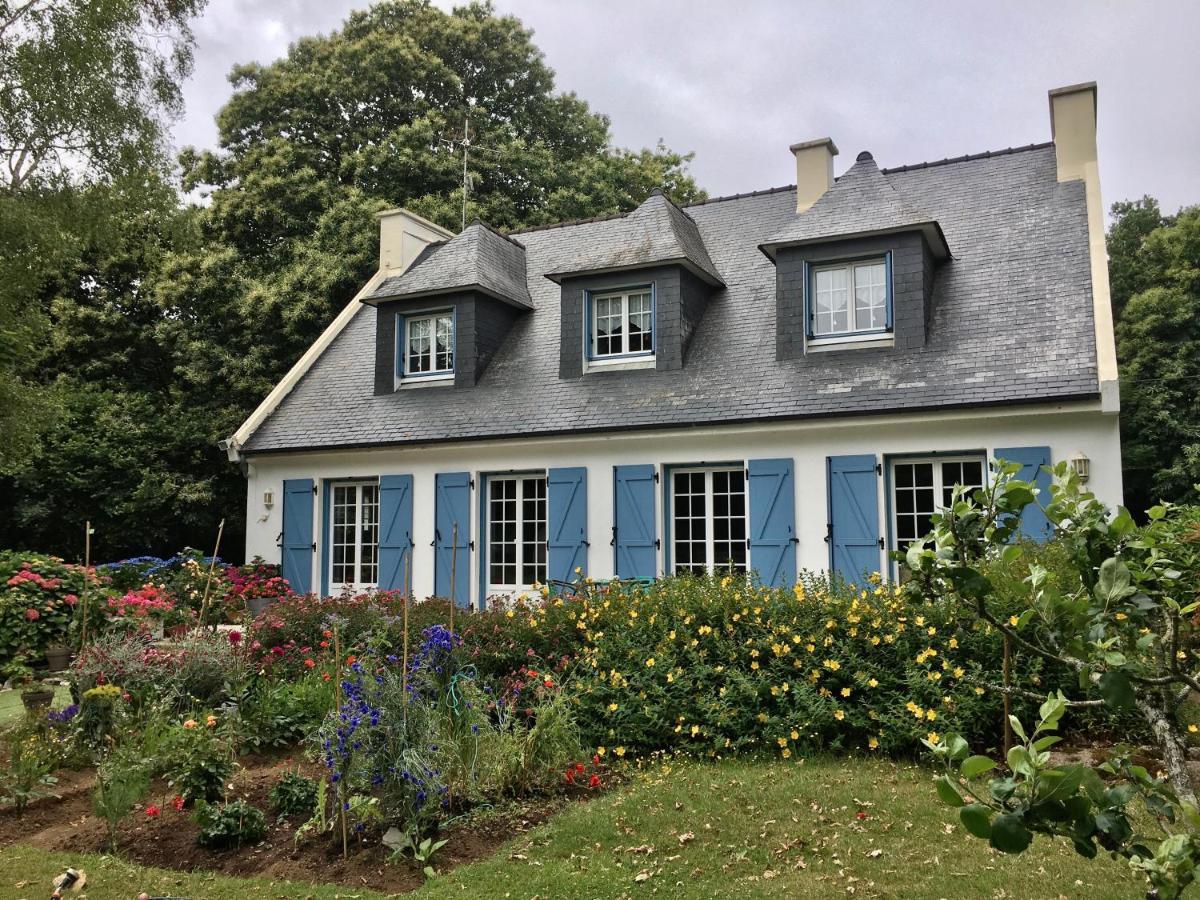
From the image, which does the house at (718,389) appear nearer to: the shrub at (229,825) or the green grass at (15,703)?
the green grass at (15,703)

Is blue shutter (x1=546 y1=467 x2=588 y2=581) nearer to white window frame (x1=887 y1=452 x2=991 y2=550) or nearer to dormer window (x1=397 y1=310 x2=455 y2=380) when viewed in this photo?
dormer window (x1=397 y1=310 x2=455 y2=380)

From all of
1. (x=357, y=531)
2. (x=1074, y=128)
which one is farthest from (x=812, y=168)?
(x=357, y=531)

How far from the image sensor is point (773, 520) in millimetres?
11062

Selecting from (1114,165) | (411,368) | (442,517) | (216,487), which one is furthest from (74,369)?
(1114,165)

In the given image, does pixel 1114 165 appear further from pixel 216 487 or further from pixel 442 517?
pixel 216 487

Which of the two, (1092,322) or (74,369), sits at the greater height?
(74,369)

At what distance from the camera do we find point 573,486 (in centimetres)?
1225

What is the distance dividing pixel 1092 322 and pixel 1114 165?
19.7 metres

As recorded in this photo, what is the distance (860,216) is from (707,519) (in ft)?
14.9

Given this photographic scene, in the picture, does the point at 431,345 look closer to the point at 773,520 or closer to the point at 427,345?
the point at 427,345

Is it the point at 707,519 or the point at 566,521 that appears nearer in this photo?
the point at 707,519

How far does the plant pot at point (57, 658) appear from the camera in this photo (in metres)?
10.4

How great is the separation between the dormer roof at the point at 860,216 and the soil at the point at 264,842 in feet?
28.4

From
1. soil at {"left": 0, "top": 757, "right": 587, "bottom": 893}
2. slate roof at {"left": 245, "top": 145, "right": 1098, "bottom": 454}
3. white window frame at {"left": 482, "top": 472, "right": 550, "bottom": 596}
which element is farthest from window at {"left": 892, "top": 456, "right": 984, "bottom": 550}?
soil at {"left": 0, "top": 757, "right": 587, "bottom": 893}
